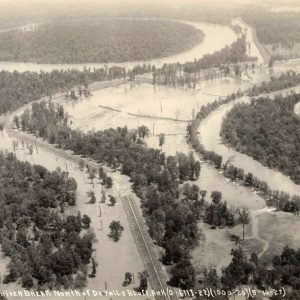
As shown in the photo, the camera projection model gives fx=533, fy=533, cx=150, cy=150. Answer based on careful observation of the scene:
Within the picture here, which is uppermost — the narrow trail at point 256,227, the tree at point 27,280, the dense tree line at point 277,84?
the dense tree line at point 277,84

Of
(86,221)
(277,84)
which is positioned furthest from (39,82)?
(86,221)

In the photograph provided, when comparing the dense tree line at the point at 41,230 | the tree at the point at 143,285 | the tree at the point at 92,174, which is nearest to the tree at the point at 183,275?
the tree at the point at 143,285

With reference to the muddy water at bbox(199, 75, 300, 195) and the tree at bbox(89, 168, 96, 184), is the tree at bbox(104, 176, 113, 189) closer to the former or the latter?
the tree at bbox(89, 168, 96, 184)

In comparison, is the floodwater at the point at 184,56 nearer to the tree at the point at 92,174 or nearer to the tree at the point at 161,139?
the tree at the point at 161,139

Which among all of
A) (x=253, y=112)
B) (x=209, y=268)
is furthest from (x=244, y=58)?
(x=209, y=268)

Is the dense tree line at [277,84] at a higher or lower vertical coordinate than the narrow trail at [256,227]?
higher
